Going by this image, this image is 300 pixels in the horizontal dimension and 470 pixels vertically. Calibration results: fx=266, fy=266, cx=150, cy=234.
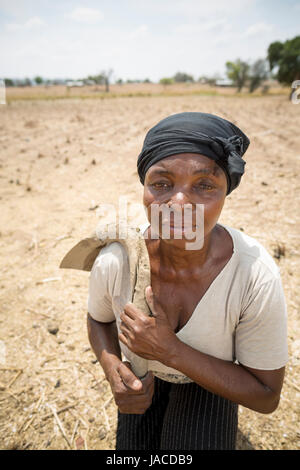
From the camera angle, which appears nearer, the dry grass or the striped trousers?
the striped trousers

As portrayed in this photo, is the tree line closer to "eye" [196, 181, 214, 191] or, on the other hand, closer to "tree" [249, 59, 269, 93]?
"tree" [249, 59, 269, 93]

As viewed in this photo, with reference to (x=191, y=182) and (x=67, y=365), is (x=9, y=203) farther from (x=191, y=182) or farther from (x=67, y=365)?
(x=191, y=182)

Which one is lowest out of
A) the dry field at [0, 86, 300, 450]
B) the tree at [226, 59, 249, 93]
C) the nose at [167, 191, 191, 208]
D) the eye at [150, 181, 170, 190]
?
the dry field at [0, 86, 300, 450]

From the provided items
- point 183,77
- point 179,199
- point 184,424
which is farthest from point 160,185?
point 183,77

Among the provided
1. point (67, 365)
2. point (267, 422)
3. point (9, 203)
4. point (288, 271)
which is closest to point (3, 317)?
point (67, 365)

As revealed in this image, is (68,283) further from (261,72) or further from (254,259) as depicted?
(261,72)

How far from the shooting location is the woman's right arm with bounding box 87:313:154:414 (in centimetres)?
Answer: 130

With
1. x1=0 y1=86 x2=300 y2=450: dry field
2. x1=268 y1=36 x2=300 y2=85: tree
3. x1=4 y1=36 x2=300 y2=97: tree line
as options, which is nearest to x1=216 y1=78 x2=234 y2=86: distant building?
x1=4 y1=36 x2=300 y2=97: tree line

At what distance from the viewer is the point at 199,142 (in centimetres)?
111

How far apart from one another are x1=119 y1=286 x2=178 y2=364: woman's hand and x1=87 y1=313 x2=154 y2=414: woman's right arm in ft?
0.67

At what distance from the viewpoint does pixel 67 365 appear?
7.80 ft

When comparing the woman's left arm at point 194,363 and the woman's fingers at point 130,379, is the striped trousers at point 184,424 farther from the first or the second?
the woman's fingers at point 130,379

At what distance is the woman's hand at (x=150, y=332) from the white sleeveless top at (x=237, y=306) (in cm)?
15

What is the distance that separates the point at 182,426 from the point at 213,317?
28.9 inches
